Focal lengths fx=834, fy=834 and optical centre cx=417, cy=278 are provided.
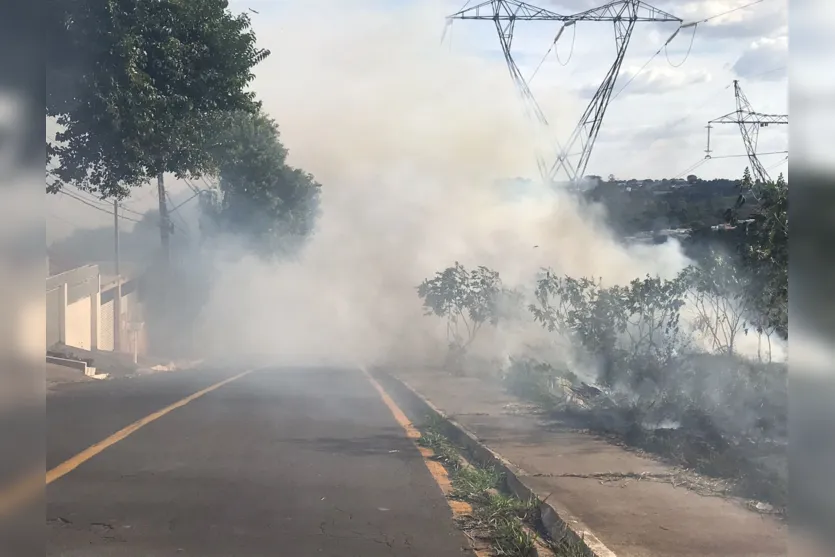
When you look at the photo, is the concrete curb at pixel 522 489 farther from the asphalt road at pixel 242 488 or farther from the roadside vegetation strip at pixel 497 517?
the asphalt road at pixel 242 488

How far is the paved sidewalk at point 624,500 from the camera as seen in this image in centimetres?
558

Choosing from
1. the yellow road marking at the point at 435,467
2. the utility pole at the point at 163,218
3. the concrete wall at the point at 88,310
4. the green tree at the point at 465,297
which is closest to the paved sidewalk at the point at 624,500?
the yellow road marking at the point at 435,467

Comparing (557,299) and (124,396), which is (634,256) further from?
(124,396)

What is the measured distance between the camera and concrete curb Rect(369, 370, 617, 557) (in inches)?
218

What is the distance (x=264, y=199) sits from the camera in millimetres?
41469

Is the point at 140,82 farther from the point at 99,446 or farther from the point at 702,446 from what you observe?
the point at 702,446

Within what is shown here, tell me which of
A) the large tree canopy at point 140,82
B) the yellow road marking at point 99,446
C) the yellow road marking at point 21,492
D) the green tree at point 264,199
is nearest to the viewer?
the yellow road marking at point 21,492

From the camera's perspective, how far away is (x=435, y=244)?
121 ft

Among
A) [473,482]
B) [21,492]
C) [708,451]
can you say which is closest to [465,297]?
[708,451]

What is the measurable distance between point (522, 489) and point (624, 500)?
2.92 ft

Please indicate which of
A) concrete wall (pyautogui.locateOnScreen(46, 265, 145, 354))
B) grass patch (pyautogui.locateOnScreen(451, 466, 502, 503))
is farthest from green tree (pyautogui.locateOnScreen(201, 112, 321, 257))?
grass patch (pyautogui.locateOnScreen(451, 466, 502, 503))

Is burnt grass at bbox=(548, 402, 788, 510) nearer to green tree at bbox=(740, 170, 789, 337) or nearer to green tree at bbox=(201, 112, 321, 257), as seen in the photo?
green tree at bbox=(740, 170, 789, 337)

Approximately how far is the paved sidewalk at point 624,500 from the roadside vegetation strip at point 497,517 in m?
0.24

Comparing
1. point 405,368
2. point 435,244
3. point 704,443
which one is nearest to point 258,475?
point 704,443
